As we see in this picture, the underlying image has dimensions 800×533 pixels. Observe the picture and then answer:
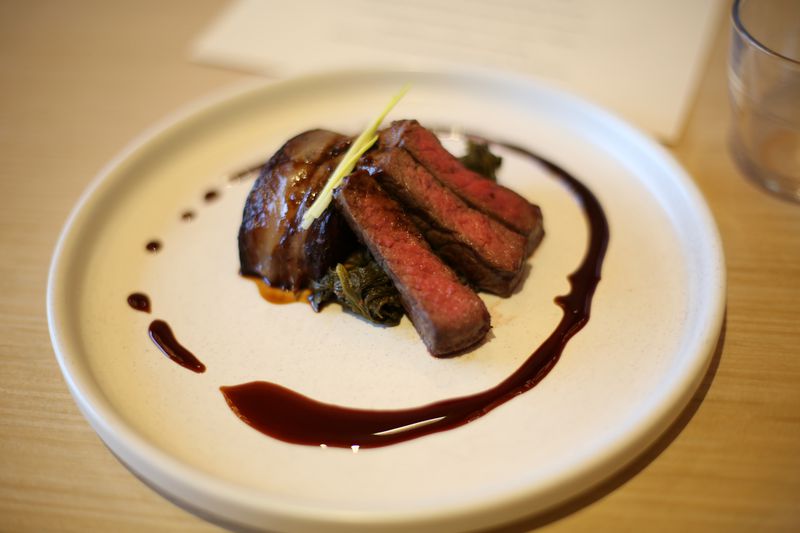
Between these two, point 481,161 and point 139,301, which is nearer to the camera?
point 139,301

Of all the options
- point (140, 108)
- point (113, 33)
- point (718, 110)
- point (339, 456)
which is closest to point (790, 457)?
point (339, 456)

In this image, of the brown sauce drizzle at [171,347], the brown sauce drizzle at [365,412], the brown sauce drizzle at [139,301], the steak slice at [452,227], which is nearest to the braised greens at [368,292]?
the steak slice at [452,227]

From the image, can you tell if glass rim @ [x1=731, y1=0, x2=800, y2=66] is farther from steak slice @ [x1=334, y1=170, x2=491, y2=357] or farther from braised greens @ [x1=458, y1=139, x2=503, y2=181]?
steak slice @ [x1=334, y1=170, x2=491, y2=357]

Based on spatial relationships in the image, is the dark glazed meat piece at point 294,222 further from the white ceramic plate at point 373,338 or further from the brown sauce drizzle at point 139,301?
the brown sauce drizzle at point 139,301

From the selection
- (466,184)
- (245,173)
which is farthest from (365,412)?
(245,173)

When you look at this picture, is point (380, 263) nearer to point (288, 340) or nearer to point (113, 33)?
point (288, 340)

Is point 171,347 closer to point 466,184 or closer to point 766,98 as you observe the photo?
point 466,184
